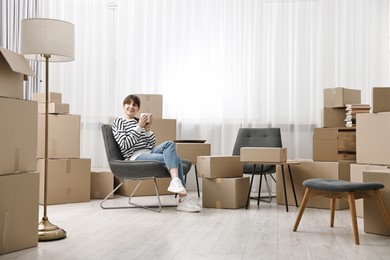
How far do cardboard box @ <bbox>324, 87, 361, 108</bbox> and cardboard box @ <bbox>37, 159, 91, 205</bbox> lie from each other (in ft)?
7.95

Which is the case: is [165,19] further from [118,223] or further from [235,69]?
[118,223]

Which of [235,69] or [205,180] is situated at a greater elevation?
[235,69]

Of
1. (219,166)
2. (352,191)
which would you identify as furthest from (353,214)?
(219,166)

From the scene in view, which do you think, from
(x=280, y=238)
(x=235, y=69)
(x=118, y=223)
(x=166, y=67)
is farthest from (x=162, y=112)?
(x=280, y=238)

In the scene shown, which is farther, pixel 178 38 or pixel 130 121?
pixel 178 38

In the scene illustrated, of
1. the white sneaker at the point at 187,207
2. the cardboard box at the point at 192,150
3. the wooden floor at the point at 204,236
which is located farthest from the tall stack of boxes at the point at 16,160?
the cardboard box at the point at 192,150

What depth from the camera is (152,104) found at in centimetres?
536

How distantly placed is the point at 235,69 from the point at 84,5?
2022mm

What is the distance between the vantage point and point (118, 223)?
143 inches

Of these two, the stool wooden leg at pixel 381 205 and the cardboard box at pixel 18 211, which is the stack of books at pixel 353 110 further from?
the cardboard box at pixel 18 211

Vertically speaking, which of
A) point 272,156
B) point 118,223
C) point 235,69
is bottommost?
point 118,223

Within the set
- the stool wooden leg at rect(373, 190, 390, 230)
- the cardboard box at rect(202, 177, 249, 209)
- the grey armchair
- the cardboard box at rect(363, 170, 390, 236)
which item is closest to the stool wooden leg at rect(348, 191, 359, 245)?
the stool wooden leg at rect(373, 190, 390, 230)

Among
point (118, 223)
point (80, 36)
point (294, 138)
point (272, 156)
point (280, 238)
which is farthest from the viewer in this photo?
point (80, 36)

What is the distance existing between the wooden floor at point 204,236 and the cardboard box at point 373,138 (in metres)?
0.52
